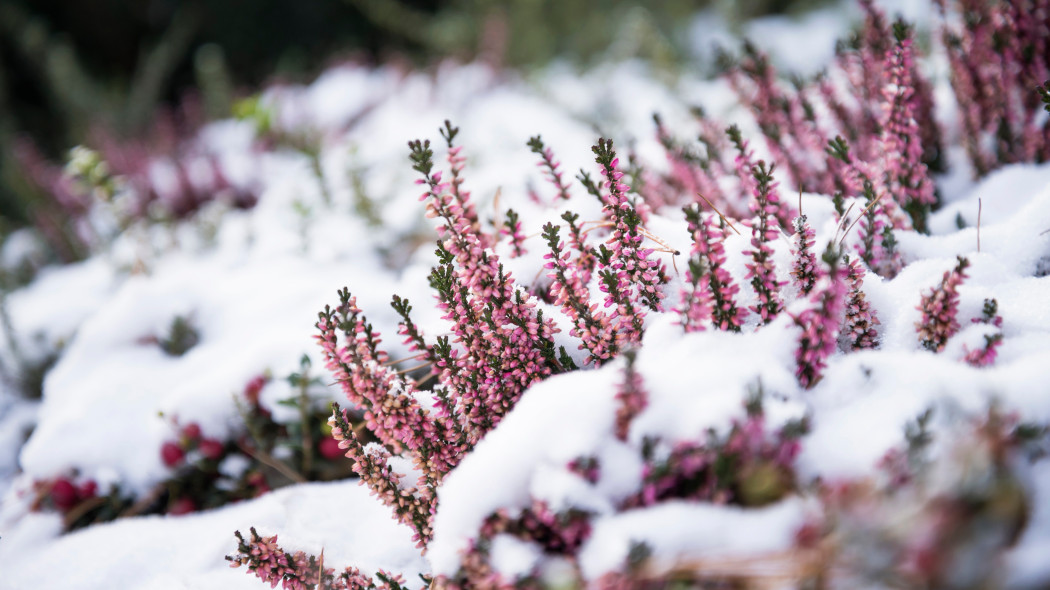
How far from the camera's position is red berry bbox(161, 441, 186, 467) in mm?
1801

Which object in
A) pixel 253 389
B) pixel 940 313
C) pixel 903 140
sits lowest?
pixel 940 313

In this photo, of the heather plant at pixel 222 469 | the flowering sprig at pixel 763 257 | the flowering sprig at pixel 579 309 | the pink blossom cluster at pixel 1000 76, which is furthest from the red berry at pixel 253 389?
the pink blossom cluster at pixel 1000 76

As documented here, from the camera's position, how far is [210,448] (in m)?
1.81

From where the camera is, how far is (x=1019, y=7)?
5.69ft

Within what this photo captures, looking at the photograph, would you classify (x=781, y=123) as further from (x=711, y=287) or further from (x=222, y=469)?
(x=222, y=469)

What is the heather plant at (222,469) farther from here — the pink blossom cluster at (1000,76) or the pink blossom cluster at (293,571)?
the pink blossom cluster at (1000,76)

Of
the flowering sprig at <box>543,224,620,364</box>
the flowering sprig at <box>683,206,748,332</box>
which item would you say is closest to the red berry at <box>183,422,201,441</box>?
the flowering sprig at <box>543,224,620,364</box>

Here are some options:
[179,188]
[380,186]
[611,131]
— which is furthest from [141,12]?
[611,131]

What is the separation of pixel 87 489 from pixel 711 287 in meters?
2.06

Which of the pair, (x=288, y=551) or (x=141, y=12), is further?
(x=141, y=12)

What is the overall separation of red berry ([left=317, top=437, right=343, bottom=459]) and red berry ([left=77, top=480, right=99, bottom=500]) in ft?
2.53

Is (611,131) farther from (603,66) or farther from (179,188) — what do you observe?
(179,188)

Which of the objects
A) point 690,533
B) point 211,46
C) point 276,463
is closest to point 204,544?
point 276,463

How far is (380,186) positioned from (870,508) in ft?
10.6
